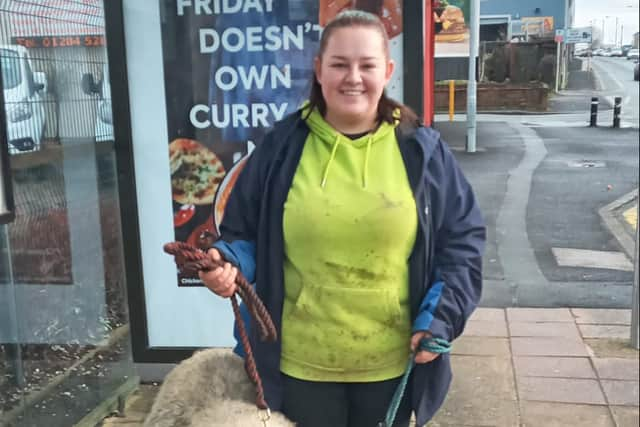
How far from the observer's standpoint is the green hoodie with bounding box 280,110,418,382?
6.40ft

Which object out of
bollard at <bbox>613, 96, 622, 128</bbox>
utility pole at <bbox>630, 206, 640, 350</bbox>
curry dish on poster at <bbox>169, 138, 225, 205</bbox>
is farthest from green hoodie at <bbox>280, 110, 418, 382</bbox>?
bollard at <bbox>613, 96, 622, 128</bbox>

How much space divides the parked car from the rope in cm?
218

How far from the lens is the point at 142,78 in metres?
3.82

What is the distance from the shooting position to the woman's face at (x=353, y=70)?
192 cm

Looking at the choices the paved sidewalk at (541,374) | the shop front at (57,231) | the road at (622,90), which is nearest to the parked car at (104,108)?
the shop front at (57,231)

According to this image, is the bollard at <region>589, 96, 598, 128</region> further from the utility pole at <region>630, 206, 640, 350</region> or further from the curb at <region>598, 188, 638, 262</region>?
the utility pole at <region>630, 206, 640, 350</region>

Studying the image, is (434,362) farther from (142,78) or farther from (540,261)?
(540,261)

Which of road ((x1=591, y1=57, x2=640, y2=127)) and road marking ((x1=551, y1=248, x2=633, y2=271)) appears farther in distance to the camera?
road ((x1=591, y1=57, x2=640, y2=127))

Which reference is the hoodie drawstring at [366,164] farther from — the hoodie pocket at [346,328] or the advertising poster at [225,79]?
the advertising poster at [225,79]

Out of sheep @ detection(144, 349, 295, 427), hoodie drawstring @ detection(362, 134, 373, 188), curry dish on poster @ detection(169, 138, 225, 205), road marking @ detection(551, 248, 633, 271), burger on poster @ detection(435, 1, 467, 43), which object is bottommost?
road marking @ detection(551, 248, 633, 271)

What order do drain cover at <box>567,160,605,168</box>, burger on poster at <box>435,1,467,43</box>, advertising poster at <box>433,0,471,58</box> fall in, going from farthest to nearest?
burger on poster at <box>435,1,467,43</box> < advertising poster at <box>433,0,471,58</box> < drain cover at <box>567,160,605,168</box>

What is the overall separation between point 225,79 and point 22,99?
979mm

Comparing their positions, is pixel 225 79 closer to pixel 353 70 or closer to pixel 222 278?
pixel 353 70

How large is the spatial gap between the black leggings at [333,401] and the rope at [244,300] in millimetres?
232
